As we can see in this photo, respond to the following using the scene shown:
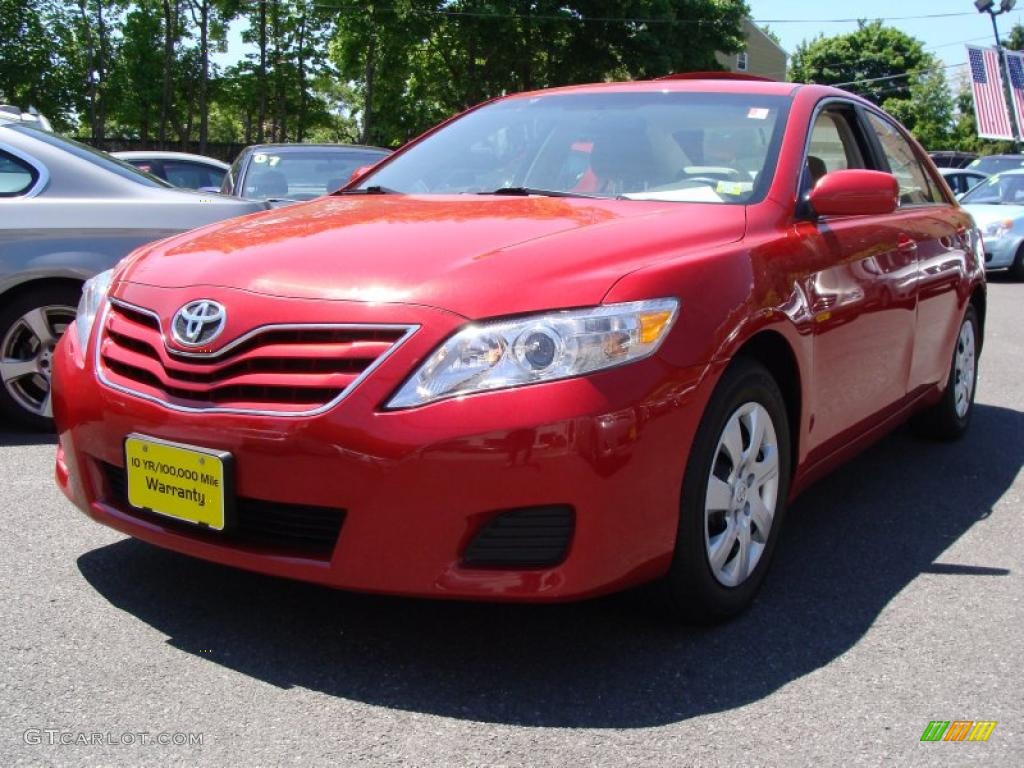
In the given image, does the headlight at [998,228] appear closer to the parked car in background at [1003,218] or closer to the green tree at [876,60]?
the parked car in background at [1003,218]

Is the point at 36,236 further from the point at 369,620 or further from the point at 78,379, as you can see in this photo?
the point at 369,620

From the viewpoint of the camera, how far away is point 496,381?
249cm

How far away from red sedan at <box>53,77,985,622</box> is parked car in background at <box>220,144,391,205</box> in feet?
16.6

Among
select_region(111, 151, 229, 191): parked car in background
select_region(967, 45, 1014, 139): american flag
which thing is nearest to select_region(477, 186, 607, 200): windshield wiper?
select_region(111, 151, 229, 191): parked car in background

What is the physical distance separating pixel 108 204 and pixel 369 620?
10.0 ft

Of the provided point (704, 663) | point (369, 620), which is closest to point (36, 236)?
point (369, 620)

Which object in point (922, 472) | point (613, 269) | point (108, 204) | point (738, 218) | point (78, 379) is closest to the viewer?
point (613, 269)

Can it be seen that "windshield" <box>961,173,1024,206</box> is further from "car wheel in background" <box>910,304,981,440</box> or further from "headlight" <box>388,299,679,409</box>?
"headlight" <box>388,299,679,409</box>

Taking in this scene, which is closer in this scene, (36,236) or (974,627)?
(974,627)

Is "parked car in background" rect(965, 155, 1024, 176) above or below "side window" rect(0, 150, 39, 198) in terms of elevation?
above

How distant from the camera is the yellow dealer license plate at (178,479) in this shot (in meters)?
2.61

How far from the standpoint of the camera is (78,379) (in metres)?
3.00

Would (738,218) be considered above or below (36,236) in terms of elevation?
below

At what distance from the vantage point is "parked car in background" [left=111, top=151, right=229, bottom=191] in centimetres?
1268
